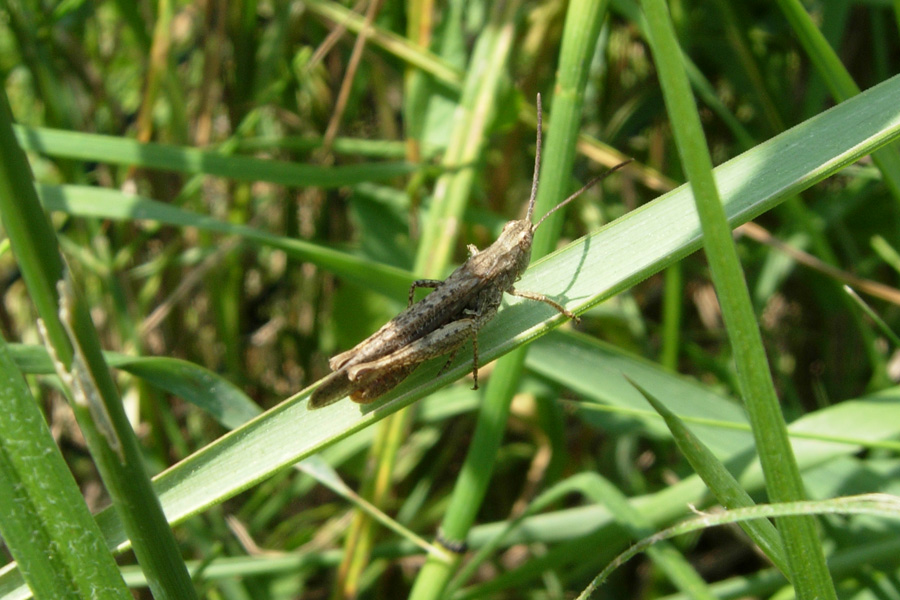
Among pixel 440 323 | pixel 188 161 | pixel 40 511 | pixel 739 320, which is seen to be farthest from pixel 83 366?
pixel 188 161

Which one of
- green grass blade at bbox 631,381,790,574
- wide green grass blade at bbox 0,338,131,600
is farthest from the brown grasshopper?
wide green grass blade at bbox 0,338,131,600

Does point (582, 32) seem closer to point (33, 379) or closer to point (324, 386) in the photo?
point (324, 386)

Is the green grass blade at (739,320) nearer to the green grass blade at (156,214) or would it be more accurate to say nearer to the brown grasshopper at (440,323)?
the brown grasshopper at (440,323)

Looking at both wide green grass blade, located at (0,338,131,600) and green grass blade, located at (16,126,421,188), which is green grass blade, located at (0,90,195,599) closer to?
wide green grass blade, located at (0,338,131,600)

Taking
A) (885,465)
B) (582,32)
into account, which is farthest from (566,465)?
(582,32)

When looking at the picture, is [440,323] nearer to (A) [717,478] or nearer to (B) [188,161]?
(A) [717,478]

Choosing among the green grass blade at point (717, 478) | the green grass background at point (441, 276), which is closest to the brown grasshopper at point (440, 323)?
the green grass background at point (441, 276)
